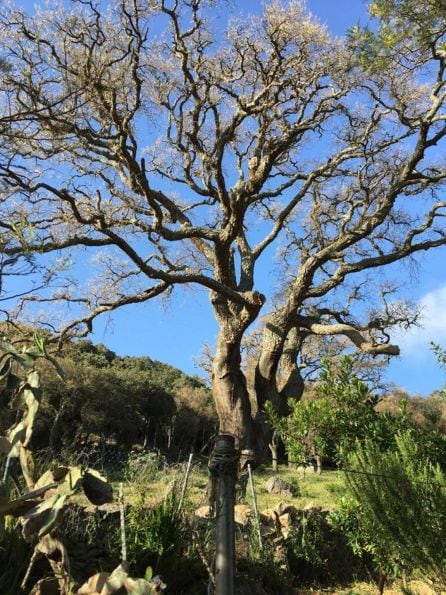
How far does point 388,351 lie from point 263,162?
4.31 metres

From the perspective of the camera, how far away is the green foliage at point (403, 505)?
3678 mm

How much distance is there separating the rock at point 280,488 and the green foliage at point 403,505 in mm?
9107

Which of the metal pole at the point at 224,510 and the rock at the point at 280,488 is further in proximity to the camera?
the rock at the point at 280,488

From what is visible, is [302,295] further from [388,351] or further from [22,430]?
[22,430]

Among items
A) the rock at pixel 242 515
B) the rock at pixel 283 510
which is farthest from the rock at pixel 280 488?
the rock at pixel 242 515

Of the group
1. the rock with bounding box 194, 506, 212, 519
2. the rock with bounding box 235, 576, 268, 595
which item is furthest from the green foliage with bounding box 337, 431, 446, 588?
the rock with bounding box 194, 506, 212, 519

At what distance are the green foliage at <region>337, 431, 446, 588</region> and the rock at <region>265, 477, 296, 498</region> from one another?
9107 millimetres

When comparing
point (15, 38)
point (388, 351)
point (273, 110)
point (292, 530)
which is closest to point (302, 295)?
point (388, 351)

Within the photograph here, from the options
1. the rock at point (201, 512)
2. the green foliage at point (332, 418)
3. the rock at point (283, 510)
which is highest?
the green foliage at point (332, 418)

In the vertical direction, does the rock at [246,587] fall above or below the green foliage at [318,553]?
below

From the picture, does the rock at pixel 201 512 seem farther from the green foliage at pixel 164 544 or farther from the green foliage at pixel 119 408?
the green foliage at pixel 119 408

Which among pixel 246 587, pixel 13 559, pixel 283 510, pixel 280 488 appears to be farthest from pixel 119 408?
pixel 13 559

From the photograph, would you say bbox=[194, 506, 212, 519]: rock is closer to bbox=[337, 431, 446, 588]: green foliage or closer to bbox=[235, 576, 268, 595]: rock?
bbox=[235, 576, 268, 595]: rock

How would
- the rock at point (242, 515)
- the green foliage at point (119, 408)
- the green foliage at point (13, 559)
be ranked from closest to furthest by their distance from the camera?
the green foliage at point (13, 559) < the rock at point (242, 515) < the green foliage at point (119, 408)
